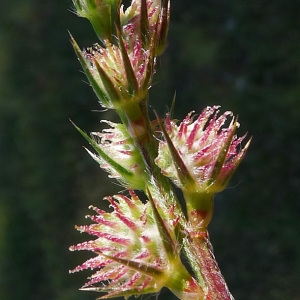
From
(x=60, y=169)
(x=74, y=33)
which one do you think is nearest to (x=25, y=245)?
(x=60, y=169)

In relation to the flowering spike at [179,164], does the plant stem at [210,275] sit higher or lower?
lower

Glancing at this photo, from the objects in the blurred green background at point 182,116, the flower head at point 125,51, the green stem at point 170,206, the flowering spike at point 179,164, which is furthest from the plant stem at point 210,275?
the blurred green background at point 182,116

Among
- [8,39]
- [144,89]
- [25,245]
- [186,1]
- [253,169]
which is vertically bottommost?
[144,89]

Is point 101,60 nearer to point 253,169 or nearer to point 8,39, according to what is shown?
point 253,169

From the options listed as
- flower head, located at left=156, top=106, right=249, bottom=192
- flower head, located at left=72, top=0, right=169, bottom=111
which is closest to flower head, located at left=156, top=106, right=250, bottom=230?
flower head, located at left=156, top=106, right=249, bottom=192

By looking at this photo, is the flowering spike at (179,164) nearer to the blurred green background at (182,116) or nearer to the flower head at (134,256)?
the flower head at (134,256)

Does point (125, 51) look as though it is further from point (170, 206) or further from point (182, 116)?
point (182, 116)
